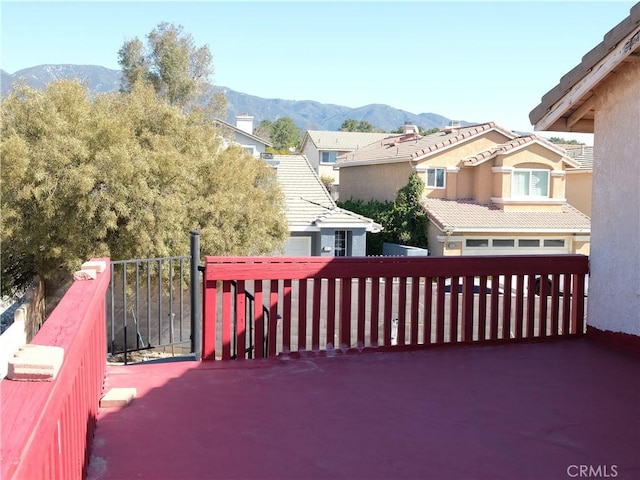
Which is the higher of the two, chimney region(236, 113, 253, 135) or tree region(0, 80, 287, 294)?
chimney region(236, 113, 253, 135)

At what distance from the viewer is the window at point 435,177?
2806cm

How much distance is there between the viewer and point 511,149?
26.9m

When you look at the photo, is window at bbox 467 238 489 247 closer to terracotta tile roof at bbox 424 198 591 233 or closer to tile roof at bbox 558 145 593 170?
terracotta tile roof at bbox 424 198 591 233

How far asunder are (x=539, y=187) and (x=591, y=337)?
2401 centimetres

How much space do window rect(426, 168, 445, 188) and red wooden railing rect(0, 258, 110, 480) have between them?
25.4 m

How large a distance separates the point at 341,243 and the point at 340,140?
36.4 m

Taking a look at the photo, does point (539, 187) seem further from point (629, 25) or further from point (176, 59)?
point (629, 25)

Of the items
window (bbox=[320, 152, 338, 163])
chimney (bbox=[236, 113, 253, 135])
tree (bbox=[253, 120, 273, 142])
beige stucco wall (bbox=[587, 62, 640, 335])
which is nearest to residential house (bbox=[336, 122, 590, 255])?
chimney (bbox=[236, 113, 253, 135])

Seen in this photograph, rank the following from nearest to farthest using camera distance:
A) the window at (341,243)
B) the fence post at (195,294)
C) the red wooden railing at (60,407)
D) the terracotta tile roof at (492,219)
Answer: the red wooden railing at (60,407)
the fence post at (195,294)
the window at (341,243)
the terracotta tile roof at (492,219)

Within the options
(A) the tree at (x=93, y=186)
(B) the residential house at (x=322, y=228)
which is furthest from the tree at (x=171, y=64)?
(A) the tree at (x=93, y=186)

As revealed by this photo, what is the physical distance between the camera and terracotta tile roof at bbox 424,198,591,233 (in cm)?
2562

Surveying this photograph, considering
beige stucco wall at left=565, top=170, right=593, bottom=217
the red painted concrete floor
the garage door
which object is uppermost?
beige stucco wall at left=565, top=170, right=593, bottom=217

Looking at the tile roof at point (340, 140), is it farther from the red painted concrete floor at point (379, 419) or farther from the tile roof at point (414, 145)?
the red painted concrete floor at point (379, 419)

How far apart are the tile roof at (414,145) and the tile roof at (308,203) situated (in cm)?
450
